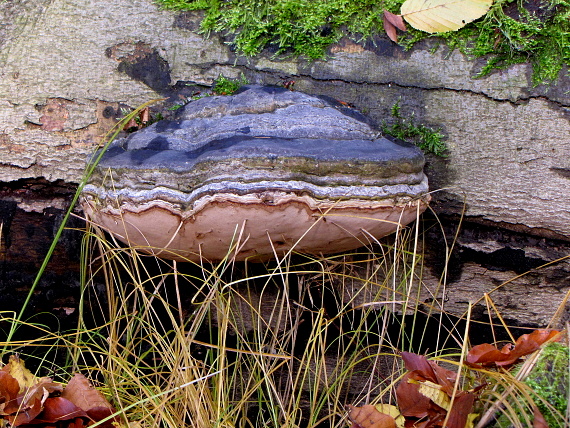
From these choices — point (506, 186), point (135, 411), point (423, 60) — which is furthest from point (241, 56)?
point (135, 411)

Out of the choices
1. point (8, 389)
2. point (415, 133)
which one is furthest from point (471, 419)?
point (8, 389)

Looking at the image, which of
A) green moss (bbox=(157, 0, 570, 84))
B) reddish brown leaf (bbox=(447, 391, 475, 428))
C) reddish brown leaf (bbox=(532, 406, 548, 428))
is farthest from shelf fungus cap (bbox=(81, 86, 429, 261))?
reddish brown leaf (bbox=(532, 406, 548, 428))

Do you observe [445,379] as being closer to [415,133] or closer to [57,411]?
[415,133]

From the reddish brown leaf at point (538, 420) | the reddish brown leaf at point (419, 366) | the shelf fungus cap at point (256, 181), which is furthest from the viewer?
the shelf fungus cap at point (256, 181)

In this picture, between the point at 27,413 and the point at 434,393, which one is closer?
the point at 434,393

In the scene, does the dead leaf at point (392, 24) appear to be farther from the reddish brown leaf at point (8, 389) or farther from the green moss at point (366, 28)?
the reddish brown leaf at point (8, 389)

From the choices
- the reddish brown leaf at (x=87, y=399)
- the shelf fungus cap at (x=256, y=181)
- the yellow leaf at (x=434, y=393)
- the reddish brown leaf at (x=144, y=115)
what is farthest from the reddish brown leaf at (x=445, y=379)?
the reddish brown leaf at (x=144, y=115)

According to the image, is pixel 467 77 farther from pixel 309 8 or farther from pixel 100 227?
pixel 100 227
